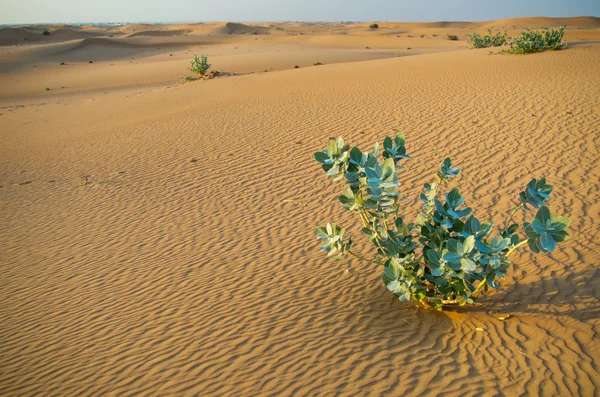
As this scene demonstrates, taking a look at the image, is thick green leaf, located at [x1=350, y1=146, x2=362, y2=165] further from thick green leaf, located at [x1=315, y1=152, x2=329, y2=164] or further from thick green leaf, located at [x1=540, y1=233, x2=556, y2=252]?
thick green leaf, located at [x1=540, y1=233, x2=556, y2=252]

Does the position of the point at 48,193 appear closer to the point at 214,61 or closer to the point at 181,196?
the point at 181,196

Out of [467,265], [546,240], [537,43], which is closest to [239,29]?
[537,43]

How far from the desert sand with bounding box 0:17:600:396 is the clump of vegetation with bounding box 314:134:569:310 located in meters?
0.52

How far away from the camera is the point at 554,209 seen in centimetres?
704

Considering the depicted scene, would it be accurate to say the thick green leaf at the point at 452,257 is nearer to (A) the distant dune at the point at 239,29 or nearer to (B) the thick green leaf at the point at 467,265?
(B) the thick green leaf at the point at 467,265

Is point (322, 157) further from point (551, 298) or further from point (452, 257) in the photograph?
point (551, 298)

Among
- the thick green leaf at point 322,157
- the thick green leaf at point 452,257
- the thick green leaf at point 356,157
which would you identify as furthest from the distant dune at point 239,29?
the thick green leaf at point 452,257

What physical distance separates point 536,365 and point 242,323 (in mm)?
2682

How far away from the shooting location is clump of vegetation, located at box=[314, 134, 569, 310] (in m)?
3.79

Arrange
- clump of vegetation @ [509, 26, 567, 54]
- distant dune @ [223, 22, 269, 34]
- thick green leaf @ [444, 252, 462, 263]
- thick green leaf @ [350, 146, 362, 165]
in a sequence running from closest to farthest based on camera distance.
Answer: thick green leaf @ [444, 252, 462, 263] < thick green leaf @ [350, 146, 362, 165] < clump of vegetation @ [509, 26, 567, 54] < distant dune @ [223, 22, 269, 34]

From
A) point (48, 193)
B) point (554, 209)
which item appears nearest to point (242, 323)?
point (554, 209)

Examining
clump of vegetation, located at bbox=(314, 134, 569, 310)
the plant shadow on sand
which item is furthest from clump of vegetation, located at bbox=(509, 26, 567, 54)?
clump of vegetation, located at bbox=(314, 134, 569, 310)

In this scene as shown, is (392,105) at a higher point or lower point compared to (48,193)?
higher

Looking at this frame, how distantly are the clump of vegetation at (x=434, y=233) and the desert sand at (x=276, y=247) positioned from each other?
1.69 ft
